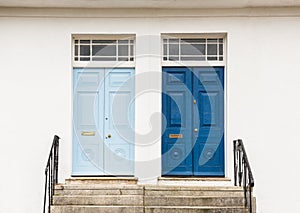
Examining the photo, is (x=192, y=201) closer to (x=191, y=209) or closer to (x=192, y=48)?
(x=191, y=209)

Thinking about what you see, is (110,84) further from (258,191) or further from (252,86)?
(258,191)

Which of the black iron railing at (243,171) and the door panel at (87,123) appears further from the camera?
the door panel at (87,123)

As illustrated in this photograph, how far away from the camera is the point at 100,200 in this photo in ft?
28.2

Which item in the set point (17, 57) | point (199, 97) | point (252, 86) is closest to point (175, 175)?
point (199, 97)

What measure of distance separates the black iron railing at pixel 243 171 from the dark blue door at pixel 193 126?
20.9 inches

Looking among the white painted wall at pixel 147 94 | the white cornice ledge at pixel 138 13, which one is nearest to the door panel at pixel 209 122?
the white painted wall at pixel 147 94

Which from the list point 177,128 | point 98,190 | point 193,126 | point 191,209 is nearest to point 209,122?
point 193,126

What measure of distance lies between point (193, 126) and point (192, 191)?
1545 mm

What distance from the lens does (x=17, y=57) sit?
9883 mm

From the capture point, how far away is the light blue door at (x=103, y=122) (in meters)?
10.0

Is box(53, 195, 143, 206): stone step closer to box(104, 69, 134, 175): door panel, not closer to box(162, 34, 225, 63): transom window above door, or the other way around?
box(104, 69, 134, 175): door panel

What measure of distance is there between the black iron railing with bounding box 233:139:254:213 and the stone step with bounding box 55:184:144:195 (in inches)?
62.6

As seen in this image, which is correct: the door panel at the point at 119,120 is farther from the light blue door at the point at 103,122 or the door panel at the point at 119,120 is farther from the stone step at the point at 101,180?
the stone step at the point at 101,180

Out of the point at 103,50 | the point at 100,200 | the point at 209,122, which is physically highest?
the point at 103,50
